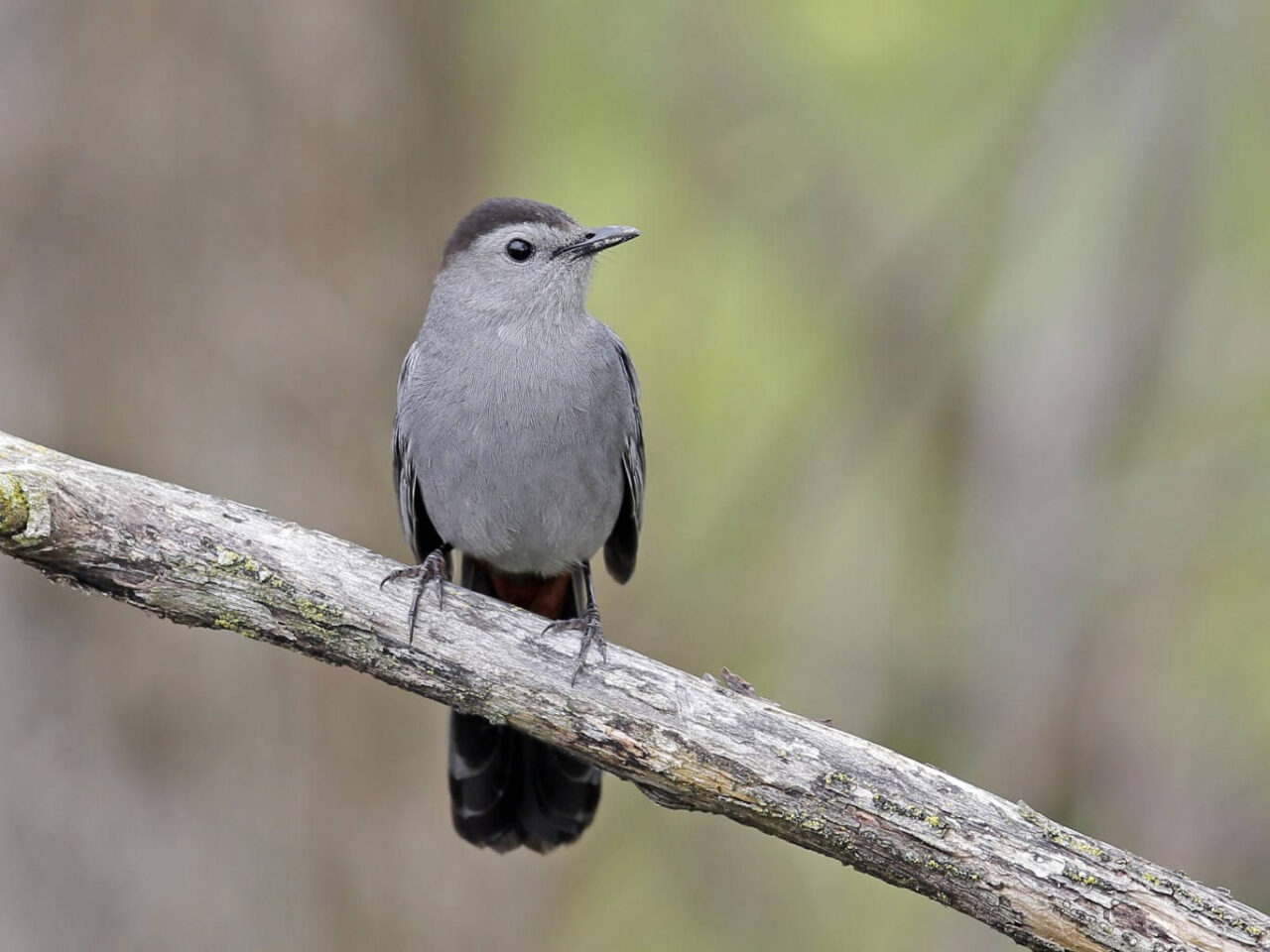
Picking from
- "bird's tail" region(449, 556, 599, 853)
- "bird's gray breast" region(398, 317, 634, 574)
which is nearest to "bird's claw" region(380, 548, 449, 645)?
"bird's gray breast" region(398, 317, 634, 574)

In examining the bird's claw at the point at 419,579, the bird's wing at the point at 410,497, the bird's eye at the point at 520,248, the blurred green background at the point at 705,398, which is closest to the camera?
the bird's claw at the point at 419,579

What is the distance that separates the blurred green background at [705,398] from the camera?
16.6ft

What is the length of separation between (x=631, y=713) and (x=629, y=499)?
1.53 m

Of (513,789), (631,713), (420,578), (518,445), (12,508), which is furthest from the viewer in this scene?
(513,789)

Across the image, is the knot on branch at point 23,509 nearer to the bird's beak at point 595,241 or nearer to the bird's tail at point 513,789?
the bird's tail at point 513,789

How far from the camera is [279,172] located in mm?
5371

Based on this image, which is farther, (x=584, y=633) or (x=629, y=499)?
(x=629, y=499)

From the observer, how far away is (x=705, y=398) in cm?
799

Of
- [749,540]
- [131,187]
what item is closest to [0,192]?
[131,187]

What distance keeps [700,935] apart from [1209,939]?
461cm

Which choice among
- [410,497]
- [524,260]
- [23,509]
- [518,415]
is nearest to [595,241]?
[524,260]

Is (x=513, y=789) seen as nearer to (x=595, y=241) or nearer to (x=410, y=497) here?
(x=410, y=497)

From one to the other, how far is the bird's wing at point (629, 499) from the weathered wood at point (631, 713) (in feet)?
3.96

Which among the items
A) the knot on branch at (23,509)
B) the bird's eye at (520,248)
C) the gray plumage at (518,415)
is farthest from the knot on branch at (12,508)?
the bird's eye at (520,248)
